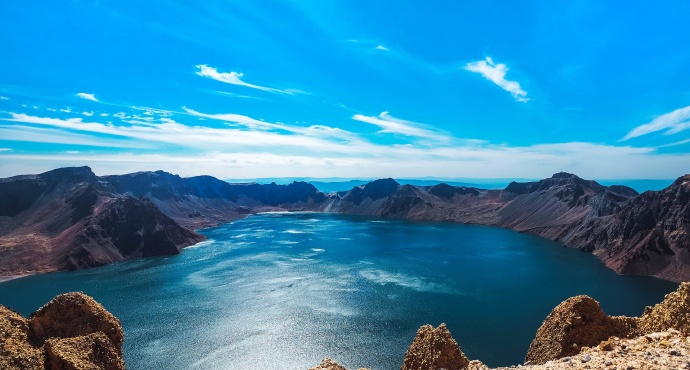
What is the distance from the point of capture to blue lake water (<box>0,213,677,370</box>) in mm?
57781

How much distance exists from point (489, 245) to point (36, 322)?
15989 centimetres

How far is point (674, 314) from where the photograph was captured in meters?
19.7

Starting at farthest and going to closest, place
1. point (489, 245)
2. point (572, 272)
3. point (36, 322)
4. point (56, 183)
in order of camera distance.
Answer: point (56, 183)
point (489, 245)
point (572, 272)
point (36, 322)

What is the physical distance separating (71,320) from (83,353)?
120 inches

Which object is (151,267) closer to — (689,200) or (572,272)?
(572,272)

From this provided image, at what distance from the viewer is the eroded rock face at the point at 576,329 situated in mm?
25156

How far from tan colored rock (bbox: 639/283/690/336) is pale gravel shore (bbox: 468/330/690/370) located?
7.01 ft

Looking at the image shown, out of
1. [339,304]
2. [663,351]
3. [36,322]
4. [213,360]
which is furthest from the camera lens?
[339,304]

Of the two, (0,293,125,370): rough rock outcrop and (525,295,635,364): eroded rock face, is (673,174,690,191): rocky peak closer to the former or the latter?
(525,295,635,364): eroded rock face

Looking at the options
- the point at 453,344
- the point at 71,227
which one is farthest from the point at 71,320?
the point at 71,227

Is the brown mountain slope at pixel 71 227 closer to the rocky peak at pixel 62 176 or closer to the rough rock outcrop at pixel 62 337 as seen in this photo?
the rocky peak at pixel 62 176

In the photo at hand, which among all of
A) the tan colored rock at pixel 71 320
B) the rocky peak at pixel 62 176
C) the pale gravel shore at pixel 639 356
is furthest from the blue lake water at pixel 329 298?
the rocky peak at pixel 62 176

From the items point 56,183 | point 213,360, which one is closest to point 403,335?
point 213,360

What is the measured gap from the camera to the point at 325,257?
137m
